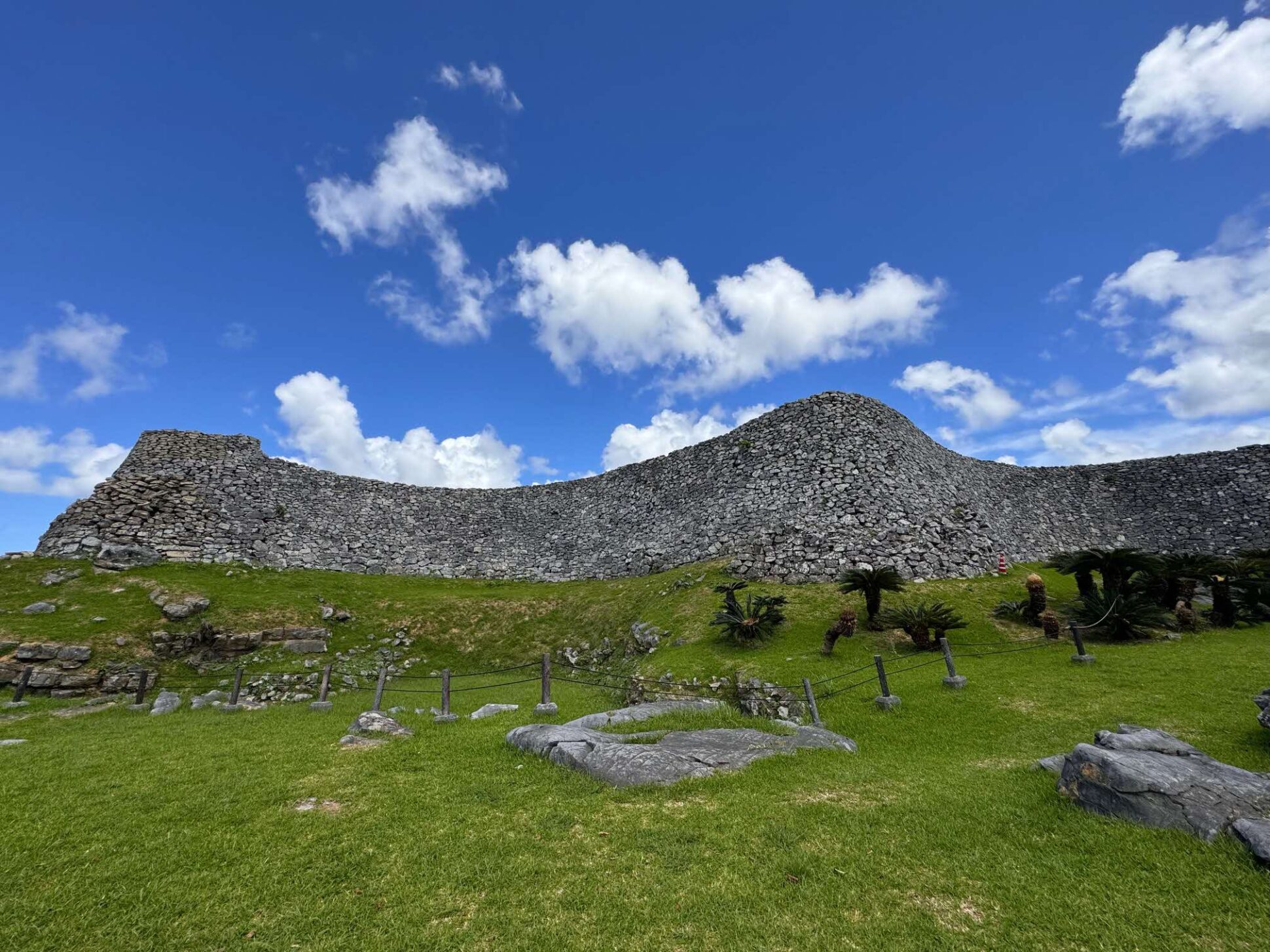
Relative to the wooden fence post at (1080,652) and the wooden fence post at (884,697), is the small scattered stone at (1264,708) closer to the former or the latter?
the wooden fence post at (1080,652)

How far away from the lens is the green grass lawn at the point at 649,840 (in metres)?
4.93

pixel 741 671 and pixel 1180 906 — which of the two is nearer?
pixel 1180 906

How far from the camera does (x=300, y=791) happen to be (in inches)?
344

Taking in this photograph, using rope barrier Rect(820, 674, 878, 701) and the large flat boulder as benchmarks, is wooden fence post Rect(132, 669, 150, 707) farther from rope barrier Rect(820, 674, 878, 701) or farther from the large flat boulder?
rope barrier Rect(820, 674, 878, 701)

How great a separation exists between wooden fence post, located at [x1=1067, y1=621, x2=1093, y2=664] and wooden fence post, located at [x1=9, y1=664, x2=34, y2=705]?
32216 millimetres

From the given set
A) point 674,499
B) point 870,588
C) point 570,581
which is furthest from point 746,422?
point 870,588

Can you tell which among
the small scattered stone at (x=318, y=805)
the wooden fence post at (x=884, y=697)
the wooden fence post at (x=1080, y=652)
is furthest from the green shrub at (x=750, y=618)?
the small scattered stone at (x=318, y=805)

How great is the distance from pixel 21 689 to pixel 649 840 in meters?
23.0

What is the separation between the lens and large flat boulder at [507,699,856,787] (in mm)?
8984

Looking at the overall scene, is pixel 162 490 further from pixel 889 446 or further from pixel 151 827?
pixel 889 446

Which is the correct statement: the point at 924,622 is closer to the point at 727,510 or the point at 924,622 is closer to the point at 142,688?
the point at 727,510

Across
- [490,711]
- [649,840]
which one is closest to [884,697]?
[649,840]

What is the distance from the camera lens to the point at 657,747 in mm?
9961

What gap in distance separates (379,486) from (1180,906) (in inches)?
1866
